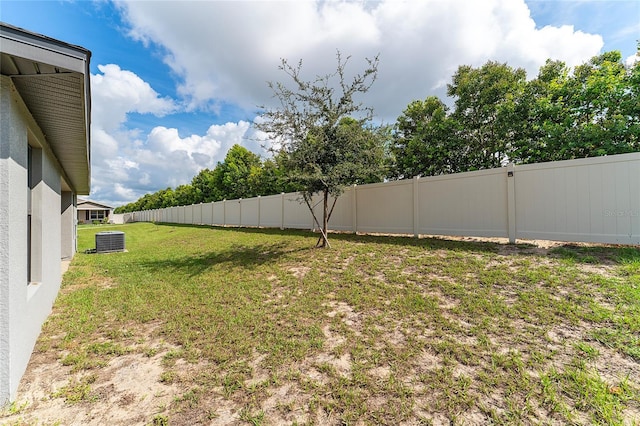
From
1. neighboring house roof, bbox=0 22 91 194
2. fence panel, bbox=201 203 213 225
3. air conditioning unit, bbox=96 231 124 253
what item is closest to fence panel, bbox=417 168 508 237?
neighboring house roof, bbox=0 22 91 194

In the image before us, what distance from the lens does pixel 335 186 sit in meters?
7.48

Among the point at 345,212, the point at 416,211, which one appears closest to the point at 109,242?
the point at 345,212

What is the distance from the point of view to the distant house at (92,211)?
4444cm

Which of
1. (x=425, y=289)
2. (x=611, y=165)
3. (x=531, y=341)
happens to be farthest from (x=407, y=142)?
(x=531, y=341)

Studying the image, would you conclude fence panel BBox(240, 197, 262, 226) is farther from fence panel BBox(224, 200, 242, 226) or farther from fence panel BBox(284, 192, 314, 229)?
fence panel BBox(284, 192, 314, 229)

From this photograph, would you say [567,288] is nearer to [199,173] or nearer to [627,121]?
[627,121]

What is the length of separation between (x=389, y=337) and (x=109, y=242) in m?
12.0

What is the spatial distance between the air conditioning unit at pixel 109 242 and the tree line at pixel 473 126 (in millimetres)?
6797

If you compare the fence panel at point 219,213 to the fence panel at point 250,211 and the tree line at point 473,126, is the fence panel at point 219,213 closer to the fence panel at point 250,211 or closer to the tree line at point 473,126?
the fence panel at point 250,211

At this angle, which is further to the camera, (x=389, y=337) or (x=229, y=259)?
(x=229, y=259)

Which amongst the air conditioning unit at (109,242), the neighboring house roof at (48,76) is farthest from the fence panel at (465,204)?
the air conditioning unit at (109,242)

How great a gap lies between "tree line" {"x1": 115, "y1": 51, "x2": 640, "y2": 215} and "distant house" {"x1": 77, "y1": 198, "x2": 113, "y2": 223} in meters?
50.2

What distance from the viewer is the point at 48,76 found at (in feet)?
7.62

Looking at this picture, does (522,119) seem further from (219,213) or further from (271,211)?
(219,213)
